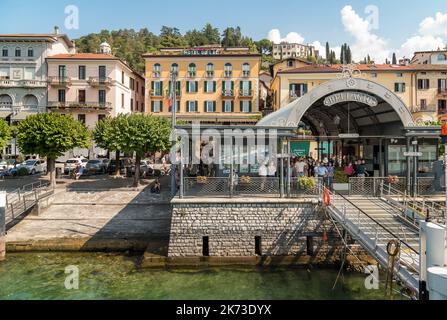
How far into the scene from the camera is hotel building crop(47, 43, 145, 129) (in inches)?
1932

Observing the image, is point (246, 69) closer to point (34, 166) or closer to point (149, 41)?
point (34, 166)

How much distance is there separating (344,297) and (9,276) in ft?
43.7

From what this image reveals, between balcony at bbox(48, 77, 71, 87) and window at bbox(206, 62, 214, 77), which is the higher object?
window at bbox(206, 62, 214, 77)

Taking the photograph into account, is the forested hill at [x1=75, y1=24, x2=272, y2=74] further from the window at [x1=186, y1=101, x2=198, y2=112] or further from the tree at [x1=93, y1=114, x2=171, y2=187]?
the tree at [x1=93, y1=114, x2=171, y2=187]

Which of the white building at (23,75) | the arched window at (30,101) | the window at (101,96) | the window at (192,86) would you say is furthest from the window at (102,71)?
the window at (192,86)

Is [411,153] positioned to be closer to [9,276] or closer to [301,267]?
[301,267]

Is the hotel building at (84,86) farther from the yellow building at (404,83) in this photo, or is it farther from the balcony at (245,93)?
the yellow building at (404,83)

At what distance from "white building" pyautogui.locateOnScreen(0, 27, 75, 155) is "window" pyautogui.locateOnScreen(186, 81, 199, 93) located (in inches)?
722

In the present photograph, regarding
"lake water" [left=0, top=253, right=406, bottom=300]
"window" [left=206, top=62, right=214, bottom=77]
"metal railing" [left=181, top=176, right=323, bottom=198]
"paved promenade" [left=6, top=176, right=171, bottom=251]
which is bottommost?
"lake water" [left=0, top=253, right=406, bottom=300]

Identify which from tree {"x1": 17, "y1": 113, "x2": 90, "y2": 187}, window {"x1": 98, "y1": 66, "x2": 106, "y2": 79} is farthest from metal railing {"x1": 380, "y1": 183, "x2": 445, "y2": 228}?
window {"x1": 98, "y1": 66, "x2": 106, "y2": 79}

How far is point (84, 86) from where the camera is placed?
49625mm

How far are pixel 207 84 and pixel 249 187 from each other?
36.8 m

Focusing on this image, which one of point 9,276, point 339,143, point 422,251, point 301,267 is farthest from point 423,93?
point 9,276

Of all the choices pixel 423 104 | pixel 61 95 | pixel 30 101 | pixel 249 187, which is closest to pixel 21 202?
pixel 249 187
